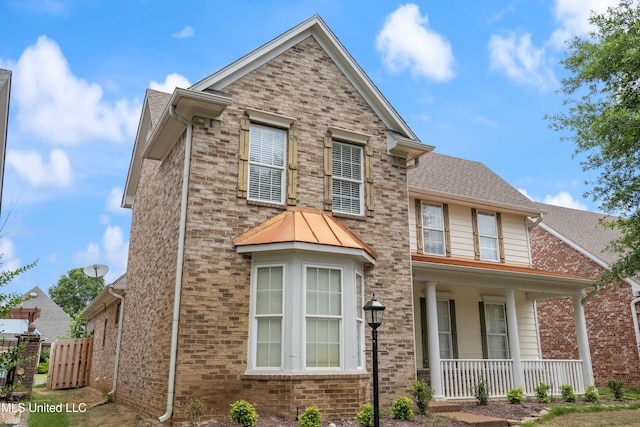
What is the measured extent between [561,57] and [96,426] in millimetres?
13777

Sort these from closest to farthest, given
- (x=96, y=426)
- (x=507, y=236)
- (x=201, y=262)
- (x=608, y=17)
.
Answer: (x=201, y=262) → (x=96, y=426) → (x=608, y=17) → (x=507, y=236)

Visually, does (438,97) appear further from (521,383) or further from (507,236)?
(521,383)

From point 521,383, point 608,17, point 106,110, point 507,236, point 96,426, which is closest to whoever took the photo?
point 96,426

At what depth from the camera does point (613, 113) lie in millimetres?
10969

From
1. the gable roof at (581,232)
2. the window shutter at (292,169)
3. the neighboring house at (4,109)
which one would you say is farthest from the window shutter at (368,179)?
the gable roof at (581,232)

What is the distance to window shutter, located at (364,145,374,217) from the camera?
11.9 metres

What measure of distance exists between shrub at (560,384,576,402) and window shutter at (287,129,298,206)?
8907mm

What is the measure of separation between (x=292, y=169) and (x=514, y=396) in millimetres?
7687

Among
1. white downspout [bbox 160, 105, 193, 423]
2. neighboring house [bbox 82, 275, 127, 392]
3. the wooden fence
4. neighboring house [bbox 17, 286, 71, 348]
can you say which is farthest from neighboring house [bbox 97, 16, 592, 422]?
neighboring house [bbox 17, 286, 71, 348]

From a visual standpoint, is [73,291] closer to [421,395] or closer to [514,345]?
[514,345]

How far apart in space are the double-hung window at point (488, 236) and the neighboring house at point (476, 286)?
0.10 ft

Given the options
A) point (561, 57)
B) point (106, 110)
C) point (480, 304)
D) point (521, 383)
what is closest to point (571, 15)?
point (561, 57)

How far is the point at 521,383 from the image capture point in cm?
1344

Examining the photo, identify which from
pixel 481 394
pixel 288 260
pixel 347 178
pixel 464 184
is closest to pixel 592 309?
pixel 464 184
